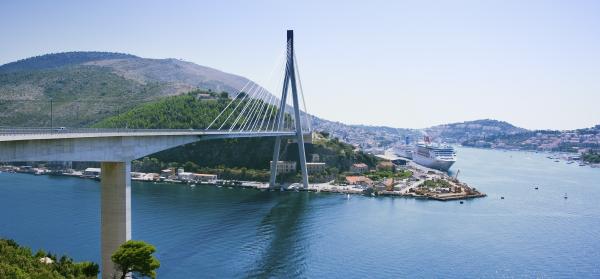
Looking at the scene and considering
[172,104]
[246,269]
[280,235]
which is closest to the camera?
[246,269]

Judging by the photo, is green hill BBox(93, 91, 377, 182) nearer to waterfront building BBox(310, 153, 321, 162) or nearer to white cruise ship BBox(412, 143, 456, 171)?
waterfront building BBox(310, 153, 321, 162)

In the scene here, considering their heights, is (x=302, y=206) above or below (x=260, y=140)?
below

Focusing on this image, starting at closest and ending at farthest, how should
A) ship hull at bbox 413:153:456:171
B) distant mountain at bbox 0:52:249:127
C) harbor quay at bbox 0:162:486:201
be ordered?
harbor quay at bbox 0:162:486:201
ship hull at bbox 413:153:456:171
distant mountain at bbox 0:52:249:127

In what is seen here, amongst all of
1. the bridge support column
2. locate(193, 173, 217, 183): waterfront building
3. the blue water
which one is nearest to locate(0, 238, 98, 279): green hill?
the bridge support column

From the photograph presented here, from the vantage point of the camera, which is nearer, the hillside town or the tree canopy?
the tree canopy

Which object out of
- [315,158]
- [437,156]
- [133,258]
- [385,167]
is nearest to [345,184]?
[315,158]

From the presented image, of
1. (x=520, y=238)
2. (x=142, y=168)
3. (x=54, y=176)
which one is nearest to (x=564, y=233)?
(x=520, y=238)

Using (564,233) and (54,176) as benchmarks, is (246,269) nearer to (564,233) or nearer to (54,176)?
(564,233)
